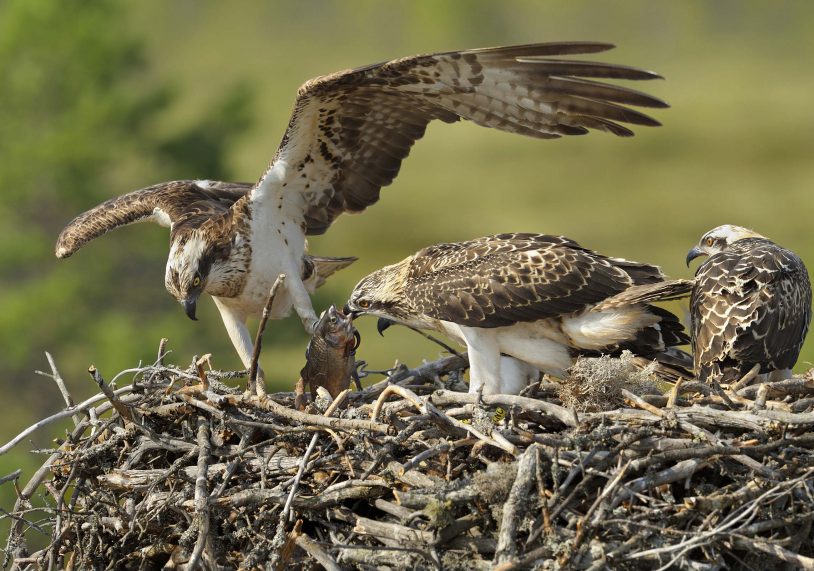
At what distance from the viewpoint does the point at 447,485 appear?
4957mm

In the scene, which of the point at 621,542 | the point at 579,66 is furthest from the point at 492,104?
the point at 621,542

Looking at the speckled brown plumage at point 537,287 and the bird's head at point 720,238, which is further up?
the speckled brown plumage at point 537,287

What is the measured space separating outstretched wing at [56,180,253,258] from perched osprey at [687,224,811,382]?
327 cm

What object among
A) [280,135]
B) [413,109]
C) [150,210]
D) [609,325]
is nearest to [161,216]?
[150,210]

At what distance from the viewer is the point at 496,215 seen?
1371 inches

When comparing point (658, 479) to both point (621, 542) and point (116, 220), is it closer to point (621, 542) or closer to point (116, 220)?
point (621, 542)

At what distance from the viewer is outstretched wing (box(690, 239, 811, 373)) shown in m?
6.36

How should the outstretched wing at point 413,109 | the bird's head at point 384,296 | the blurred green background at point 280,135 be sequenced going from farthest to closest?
the blurred green background at point 280,135
the bird's head at point 384,296
the outstretched wing at point 413,109

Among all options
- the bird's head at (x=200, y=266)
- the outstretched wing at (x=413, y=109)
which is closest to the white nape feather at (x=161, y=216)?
the bird's head at (x=200, y=266)

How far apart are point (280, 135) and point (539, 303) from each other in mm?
33460

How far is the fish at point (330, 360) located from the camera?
21.4ft

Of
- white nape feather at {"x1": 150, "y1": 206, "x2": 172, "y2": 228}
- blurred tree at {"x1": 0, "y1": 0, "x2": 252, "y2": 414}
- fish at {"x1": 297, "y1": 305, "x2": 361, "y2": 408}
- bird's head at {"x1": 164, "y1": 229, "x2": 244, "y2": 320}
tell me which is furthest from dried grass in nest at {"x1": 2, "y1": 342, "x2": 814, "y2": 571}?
blurred tree at {"x1": 0, "y1": 0, "x2": 252, "y2": 414}

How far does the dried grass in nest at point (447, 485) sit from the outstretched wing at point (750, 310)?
26.6 inches

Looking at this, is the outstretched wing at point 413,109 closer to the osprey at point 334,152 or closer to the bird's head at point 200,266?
the osprey at point 334,152
